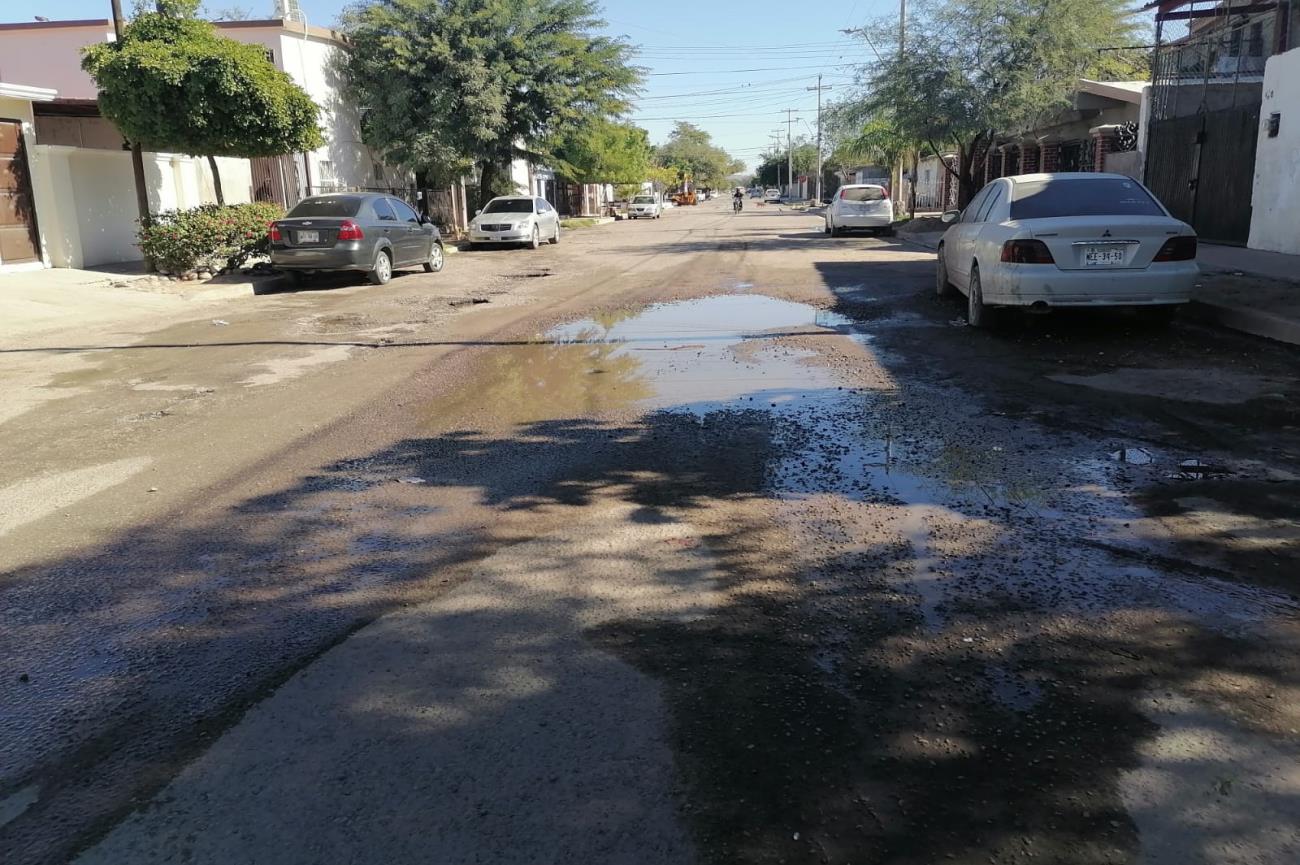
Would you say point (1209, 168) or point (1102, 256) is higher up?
point (1209, 168)

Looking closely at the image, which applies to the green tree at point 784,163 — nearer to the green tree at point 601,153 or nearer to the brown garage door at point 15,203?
the green tree at point 601,153

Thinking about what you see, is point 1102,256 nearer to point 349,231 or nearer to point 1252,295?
point 1252,295

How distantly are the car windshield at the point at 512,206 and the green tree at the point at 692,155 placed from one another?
11062 centimetres

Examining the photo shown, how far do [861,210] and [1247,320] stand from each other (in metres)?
20.3

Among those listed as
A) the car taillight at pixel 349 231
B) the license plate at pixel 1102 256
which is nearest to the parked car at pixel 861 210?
the car taillight at pixel 349 231

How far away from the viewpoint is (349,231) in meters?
16.5

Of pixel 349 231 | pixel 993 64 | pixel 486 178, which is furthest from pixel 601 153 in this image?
pixel 349 231

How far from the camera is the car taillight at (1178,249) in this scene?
884 centimetres

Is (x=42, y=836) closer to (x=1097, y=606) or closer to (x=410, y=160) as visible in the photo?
(x=1097, y=606)

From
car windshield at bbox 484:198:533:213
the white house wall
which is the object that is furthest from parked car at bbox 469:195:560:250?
the white house wall

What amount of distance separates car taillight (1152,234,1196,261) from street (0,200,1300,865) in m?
1.08

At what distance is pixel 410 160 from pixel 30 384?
22073 mm

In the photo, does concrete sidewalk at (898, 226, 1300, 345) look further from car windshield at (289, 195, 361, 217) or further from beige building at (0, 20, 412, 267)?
beige building at (0, 20, 412, 267)

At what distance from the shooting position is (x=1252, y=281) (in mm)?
11867
